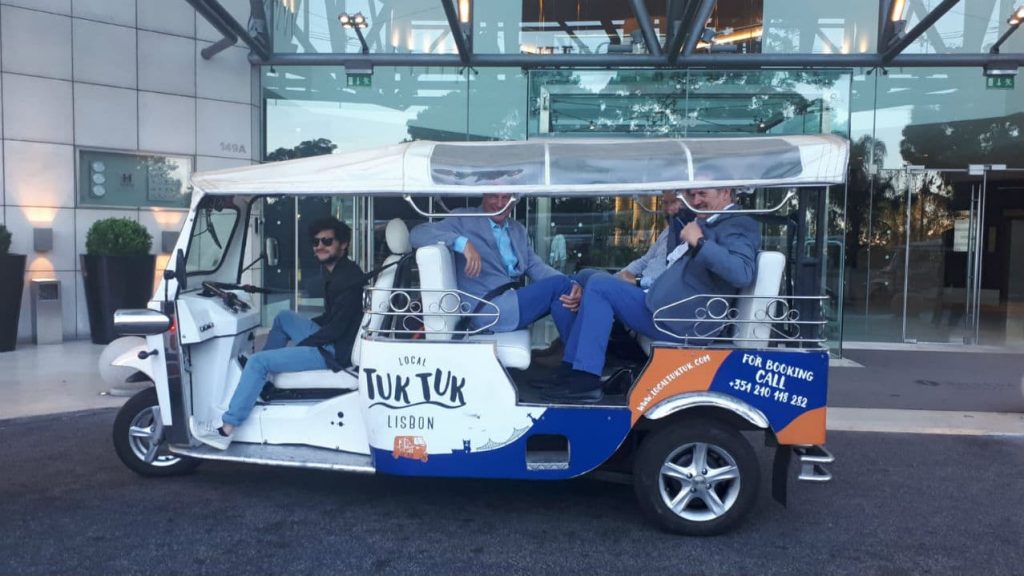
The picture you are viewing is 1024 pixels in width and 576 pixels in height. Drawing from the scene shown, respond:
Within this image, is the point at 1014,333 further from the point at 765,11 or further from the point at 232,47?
the point at 232,47

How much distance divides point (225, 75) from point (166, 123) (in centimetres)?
117

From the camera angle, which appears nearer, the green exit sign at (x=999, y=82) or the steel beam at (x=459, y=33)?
the steel beam at (x=459, y=33)

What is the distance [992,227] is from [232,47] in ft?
47.5

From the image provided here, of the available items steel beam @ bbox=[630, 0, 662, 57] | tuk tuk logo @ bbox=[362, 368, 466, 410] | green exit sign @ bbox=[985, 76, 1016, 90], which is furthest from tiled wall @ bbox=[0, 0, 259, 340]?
green exit sign @ bbox=[985, 76, 1016, 90]

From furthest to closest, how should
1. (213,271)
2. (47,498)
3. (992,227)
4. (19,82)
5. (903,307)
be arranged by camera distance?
→ (992,227) → (903,307) → (19,82) → (213,271) → (47,498)

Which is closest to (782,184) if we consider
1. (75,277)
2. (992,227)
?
(75,277)

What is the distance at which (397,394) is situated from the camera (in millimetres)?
4484

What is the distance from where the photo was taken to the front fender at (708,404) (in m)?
4.40

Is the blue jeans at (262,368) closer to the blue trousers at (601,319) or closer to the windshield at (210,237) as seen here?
the windshield at (210,237)

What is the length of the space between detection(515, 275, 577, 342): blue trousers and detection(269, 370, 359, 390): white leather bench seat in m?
1.14

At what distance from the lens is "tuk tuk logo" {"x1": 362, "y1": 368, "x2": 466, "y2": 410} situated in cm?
444

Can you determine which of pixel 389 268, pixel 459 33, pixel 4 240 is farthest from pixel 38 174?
pixel 389 268

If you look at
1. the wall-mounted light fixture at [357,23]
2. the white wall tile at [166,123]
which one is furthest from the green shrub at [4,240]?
the wall-mounted light fixture at [357,23]

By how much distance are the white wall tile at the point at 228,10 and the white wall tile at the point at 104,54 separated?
3.10 ft
